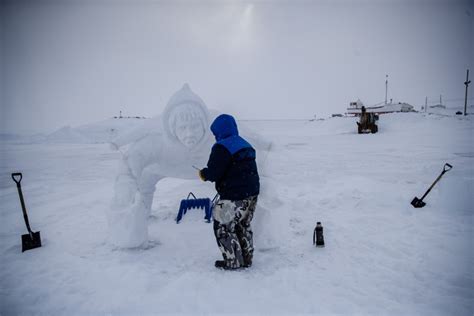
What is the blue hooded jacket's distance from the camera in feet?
7.84

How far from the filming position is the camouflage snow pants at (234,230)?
2.52m

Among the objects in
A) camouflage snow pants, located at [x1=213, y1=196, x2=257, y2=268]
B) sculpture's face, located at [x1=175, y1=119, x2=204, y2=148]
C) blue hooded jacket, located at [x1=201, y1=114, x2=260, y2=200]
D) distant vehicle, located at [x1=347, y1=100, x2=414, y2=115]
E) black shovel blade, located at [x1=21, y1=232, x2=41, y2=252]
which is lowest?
black shovel blade, located at [x1=21, y1=232, x2=41, y2=252]

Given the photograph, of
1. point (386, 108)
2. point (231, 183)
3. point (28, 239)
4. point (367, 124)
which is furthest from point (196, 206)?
point (386, 108)

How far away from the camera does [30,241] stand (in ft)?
10.0

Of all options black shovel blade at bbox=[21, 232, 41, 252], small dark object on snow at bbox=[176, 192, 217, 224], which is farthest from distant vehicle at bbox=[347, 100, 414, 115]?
black shovel blade at bbox=[21, 232, 41, 252]

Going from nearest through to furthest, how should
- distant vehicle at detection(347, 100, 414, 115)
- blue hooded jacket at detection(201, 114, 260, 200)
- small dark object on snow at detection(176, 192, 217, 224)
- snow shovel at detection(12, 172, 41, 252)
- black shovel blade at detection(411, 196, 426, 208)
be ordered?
blue hooded jacket at detection(201, 114, 260, 200) < snow shovel at detection(12, 172, 41, 252) < small dark object on snow at detection(176, 192, 217, 224) < black shovel blade at detection(411, 196, 426, 208) < distant vehicle at detection(347, 100, 414, 115)

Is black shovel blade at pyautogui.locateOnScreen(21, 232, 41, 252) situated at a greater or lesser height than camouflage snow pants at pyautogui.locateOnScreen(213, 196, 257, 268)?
lesser

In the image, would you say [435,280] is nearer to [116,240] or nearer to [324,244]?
[324,244]

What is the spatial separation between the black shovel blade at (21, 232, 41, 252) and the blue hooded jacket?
2.30 m

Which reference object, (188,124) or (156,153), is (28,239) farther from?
(188,124)

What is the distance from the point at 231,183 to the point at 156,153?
1.15 m

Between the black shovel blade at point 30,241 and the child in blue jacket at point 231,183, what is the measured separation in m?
2.21

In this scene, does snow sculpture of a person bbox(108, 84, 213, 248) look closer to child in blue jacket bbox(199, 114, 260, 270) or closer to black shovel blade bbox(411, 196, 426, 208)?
child in blue jacket bbox(199, 114, 260, 270)

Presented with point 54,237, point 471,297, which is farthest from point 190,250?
point 471,297
